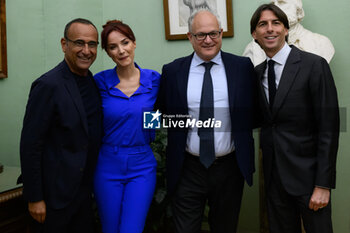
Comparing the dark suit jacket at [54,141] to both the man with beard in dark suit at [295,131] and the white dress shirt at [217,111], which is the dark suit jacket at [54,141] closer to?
the white dress shirt at [217,111]

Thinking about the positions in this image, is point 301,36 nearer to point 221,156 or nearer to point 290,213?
point 221,156

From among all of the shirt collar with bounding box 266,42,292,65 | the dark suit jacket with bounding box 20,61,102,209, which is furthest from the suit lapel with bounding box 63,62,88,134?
the shirt collar with bounding box 266,42,292,65

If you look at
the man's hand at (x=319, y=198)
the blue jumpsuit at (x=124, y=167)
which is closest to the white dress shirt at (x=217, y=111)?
the blue jumpsuit at (x=124, y=167)

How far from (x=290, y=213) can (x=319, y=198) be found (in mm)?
198

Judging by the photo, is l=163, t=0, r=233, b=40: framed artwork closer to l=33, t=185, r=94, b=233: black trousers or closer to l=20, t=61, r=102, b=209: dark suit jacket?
l=20, t=61, r=102, b=209: dark suit jacket

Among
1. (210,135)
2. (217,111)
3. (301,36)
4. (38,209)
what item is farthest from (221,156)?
(301,36)

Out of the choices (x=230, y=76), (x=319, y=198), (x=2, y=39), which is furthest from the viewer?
(x=2, y=39)

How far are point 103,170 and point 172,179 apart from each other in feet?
1.28

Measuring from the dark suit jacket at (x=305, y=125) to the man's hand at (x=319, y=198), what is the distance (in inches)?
1.2

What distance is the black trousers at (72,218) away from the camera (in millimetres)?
1515

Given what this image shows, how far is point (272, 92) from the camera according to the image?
5.21 feet

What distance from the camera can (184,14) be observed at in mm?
2857

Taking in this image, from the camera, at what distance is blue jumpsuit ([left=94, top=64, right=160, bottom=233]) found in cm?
163

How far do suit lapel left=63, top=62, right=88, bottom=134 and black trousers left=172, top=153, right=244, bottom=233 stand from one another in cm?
60
